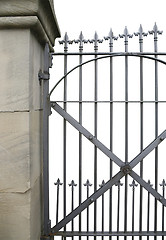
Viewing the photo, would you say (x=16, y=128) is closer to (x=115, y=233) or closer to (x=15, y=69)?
(x=15, y=69)

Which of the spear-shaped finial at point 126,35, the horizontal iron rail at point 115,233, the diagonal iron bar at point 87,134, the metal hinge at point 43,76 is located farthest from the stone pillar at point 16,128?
the spear-shaped finial at point 126,35

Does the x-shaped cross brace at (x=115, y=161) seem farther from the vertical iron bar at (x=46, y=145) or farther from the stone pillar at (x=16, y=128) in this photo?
the stone pillar at (x=16, y=128)

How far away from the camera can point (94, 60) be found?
3.53 m

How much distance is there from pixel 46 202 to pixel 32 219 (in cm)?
55

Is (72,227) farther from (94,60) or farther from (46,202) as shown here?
(94,60)

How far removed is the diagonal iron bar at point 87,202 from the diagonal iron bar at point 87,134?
168 millimetres

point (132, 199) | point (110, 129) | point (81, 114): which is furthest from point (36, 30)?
point (132, 199)

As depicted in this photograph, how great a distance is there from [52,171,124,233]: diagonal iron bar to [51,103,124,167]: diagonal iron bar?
0.55ft

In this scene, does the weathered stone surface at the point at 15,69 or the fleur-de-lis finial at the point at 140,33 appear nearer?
the weathered stone surface at the point at 15,69

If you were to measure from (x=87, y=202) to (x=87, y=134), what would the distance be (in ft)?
2.59

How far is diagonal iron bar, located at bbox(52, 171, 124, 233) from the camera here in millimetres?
3547

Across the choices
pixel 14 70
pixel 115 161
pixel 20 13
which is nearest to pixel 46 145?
pixel 115 161

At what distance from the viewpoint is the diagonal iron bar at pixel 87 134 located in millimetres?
3529

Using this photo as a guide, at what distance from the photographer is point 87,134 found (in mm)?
3533
